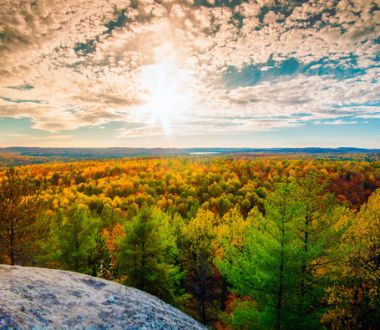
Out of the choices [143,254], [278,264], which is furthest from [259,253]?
[143,254]

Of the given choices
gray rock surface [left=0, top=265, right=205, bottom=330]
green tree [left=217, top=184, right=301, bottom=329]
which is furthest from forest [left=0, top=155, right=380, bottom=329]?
gray rock surface [left=0, top=265, right=205, bottom=330]

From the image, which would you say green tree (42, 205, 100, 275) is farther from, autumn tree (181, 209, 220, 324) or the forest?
autumn tree (181, 209, 220, 324)

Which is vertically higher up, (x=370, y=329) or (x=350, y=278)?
(x=350, y=278)

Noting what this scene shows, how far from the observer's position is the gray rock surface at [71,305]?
6.27 metres

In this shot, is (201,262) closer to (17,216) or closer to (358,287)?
(358,287)

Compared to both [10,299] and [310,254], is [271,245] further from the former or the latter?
[10,299]

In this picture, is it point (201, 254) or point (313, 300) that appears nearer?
point (313, 300)

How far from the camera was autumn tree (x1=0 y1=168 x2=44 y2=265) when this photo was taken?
1697cm

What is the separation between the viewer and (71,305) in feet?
24.2

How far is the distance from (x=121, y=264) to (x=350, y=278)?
15.5 metres

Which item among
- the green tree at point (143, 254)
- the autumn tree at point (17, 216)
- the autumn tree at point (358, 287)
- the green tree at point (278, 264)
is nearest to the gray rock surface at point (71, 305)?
the green tree at point (278, 264)

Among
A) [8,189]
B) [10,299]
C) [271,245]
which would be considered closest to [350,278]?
[271,245]

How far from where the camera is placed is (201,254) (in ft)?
94.0

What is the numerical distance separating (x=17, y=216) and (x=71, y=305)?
13053 millimetres
